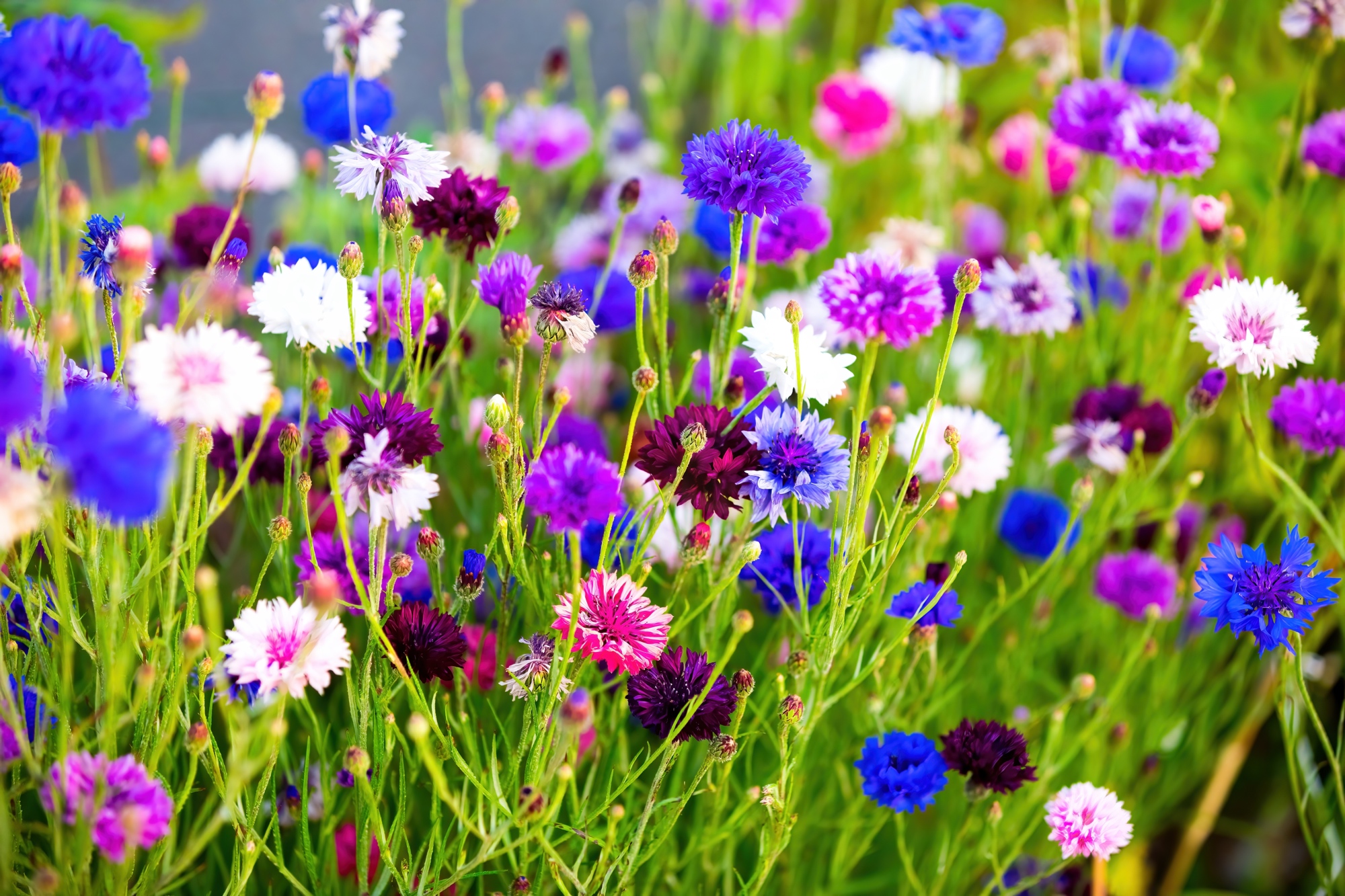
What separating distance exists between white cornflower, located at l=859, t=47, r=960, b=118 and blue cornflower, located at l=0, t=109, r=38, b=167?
0.88 m

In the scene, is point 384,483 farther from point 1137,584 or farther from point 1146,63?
point 1146,63

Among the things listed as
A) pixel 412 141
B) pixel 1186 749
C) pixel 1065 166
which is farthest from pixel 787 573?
pixel 1065 166

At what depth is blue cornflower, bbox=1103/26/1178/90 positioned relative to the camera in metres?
0.87

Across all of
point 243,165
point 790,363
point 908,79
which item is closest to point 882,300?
point 790,363

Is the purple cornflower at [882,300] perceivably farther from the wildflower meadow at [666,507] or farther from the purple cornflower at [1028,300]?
the purple cornflower at [1028,300]

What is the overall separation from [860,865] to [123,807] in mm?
580

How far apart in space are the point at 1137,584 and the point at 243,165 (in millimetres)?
791

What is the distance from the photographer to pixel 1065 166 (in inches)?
38.1

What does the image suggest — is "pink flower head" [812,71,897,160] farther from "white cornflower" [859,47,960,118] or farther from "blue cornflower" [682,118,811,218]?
"blue cornflower" [682,118,811,218]

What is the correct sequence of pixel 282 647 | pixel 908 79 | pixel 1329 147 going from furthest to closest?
pixel 908 79, pixel 1329 147, pixel 282 647

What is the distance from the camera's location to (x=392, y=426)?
1.52ft

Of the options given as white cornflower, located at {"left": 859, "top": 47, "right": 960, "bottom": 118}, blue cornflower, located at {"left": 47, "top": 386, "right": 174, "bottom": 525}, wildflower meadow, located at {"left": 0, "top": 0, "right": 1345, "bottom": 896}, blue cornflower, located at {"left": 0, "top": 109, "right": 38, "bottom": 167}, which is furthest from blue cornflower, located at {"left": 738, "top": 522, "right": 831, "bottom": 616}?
white cornflower, located at {"left": 859, "top": 47, "right": 960, "bottom": 118}

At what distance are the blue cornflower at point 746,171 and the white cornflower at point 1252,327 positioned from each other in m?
0.23

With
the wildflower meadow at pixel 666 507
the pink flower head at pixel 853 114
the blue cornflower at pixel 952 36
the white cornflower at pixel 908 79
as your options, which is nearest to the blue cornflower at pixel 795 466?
Answer: the wildflower meadow at pixel 666 507
